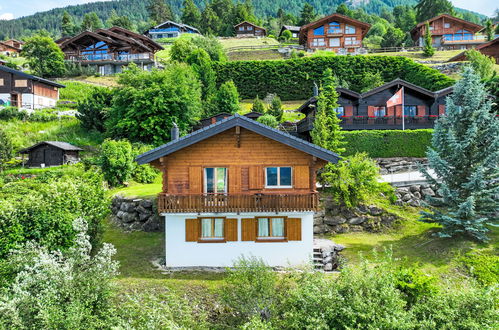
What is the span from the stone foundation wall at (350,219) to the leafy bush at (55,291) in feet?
42.2

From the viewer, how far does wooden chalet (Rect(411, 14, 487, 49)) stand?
68500mm

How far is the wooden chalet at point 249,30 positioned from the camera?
9619 centimetres

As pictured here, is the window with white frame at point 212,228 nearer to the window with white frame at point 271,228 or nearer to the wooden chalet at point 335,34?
the window with white frame at point 271,228

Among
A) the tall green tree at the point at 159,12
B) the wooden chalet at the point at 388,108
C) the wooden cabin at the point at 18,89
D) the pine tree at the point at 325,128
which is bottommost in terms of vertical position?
the pine tree at the point at 325,128

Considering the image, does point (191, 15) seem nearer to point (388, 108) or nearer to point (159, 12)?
point (159, 12)

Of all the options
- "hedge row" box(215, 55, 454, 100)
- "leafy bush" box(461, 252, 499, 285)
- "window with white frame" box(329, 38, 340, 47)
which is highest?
"window with white frame" box(329, 38, 340, 47)

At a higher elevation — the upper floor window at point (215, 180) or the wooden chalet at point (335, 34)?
the wooden chalet at point (335, 34)

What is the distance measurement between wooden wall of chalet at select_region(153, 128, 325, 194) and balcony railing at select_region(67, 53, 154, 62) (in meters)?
52.9

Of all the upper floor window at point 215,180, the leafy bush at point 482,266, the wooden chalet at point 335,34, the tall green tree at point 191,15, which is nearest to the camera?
the leafy bush at point 482,266

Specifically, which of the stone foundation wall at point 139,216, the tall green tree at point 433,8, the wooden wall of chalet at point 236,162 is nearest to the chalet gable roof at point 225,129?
the wooden wall of chalet at point 236,162

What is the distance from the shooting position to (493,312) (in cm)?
1023

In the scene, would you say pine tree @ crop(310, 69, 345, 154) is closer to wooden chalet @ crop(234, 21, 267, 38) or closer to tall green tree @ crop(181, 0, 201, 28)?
wooden chalet @ crop(234, 21, 267, 38)

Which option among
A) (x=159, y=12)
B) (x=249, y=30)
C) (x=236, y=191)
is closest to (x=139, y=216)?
(x=236, y=191)

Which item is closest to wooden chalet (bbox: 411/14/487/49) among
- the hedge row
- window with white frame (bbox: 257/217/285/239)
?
the hedge row
